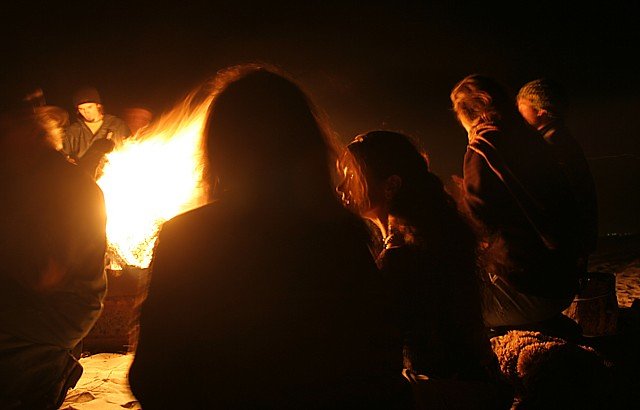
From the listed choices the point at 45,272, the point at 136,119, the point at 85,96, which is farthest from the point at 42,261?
the point at 136,119

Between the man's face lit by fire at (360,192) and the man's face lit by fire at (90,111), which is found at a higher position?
the man's face lit by fire at (90,111)

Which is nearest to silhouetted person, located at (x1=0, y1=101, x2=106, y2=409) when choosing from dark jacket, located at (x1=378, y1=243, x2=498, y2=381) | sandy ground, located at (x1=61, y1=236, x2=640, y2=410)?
sandy ground, located at (x1=61, y1=236, x2=640, y2=410)

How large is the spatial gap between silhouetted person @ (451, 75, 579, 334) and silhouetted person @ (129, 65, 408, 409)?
1683 mm

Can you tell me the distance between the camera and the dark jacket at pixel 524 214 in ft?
9.00

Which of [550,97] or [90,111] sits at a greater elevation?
[90,111]

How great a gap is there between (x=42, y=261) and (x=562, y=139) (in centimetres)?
380

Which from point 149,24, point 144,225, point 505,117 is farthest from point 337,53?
point 505,117

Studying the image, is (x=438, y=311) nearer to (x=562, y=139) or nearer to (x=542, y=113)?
(x=562, y=139)

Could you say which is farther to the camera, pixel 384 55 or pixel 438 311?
pixel 384 55

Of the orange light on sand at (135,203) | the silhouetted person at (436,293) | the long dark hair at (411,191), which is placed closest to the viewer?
the silhouetted person at (436,293)

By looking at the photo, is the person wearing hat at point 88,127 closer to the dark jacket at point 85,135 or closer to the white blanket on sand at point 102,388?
the dark jacket at point 85,135

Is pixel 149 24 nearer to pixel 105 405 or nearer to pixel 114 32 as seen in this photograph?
pixel 114 32

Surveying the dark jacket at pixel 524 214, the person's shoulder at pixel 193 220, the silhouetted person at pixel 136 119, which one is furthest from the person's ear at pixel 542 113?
the silhouetted person at pixel 136 119

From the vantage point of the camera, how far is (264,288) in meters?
1.16
